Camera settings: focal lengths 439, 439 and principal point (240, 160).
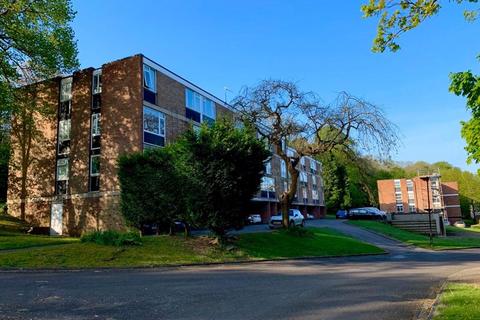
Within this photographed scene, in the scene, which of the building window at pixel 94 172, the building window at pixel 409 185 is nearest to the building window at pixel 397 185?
the building window at pixel 409 185

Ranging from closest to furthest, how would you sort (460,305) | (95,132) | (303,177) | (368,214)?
(460,305)
(95,132)
(368,214)
(303,177)

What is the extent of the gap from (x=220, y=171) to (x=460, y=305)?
13.2m

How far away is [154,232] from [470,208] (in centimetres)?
9228

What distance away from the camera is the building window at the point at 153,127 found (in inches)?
1235

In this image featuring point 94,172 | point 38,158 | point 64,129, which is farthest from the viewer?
point 38,158

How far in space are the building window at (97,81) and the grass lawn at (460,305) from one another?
29.5 metres

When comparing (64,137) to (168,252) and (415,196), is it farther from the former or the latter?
(415,196)

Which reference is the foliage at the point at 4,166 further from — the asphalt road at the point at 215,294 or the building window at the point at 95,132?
the asphalt road at the point at 215,294

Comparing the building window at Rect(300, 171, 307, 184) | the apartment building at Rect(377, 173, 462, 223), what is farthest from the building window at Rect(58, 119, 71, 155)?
the apartment building at Rect(377, 173, 462, 223)

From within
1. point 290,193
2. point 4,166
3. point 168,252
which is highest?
point 4,166

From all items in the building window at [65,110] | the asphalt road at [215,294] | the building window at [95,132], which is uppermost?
the building window at [65,110]

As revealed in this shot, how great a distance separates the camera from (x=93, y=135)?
3303cm

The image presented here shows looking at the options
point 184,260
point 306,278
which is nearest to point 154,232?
point 184,260

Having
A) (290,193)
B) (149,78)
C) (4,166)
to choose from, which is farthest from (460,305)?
(4,166)
